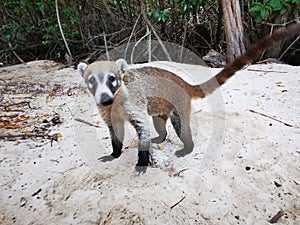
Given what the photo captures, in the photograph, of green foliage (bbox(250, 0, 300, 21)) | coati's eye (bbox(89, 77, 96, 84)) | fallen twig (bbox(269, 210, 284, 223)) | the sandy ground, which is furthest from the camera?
green foliage (bbox(250, 0, 300, 21))

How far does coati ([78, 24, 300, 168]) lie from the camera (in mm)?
2066

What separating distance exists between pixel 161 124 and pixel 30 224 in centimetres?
151

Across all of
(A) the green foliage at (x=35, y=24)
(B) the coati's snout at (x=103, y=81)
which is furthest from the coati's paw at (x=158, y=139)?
(A) the green foliage at (x=35, y=24)

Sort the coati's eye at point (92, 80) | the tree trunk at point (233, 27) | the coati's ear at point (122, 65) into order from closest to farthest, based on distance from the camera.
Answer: the coati's eye at point (92, 80), the coati's ear at point (122, 65), the tree trunk at point (233, 27)

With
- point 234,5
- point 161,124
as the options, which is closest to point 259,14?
point 234,5

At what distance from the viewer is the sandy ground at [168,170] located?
1.74 meters

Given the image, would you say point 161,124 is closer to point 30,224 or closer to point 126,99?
point 126,99

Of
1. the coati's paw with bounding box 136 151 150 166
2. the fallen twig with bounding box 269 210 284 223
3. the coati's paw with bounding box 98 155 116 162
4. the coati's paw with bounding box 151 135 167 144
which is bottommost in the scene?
the coati's paw with bounding box 151 135 167 144

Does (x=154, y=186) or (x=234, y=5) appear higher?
(x=234, y=5)

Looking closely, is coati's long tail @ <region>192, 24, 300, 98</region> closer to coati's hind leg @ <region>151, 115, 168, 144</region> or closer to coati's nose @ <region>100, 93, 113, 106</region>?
coati's hind leg @ <region>151, 115, 168, 144</region>

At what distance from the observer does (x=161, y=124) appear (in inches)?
107

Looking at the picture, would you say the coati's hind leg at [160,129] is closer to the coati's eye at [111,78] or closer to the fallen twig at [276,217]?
the coati's eye at [111,78]

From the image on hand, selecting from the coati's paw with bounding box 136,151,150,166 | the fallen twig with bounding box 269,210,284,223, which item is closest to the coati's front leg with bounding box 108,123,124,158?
the coati's paw with bounding box 136,151,150,166

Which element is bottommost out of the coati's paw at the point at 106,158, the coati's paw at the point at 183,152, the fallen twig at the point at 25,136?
the coati's paw at the point at 183,152
